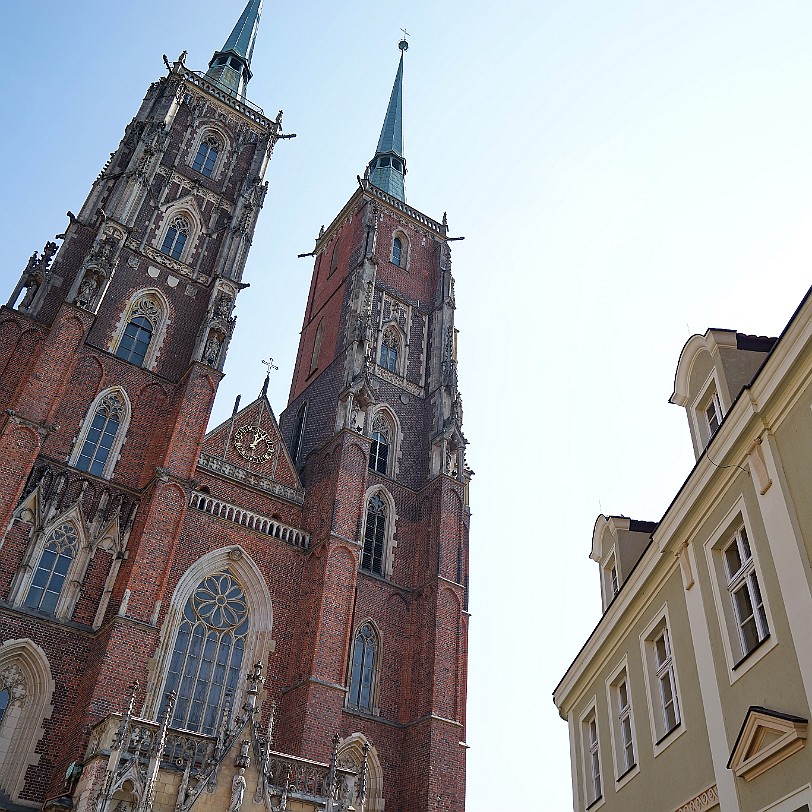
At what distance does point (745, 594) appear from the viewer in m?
10.5

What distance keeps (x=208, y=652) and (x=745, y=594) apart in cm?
1620

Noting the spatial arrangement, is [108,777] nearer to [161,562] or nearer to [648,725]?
[161,562]

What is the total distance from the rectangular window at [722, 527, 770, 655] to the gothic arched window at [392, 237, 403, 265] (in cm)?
2916

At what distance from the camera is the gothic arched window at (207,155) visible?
3412 cm

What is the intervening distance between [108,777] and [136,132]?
83.4ft

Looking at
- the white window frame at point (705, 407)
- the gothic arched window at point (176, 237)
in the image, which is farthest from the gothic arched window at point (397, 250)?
the white window frame at point (705, 407)

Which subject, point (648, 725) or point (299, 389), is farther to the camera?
point (299, 389)

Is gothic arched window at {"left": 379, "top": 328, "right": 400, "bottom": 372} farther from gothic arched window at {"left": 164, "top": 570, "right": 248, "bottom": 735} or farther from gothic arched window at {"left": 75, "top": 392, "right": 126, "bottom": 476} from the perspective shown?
gothic arched window at {"left": 164, "top": 570, "right": 248, "bottom": 735}

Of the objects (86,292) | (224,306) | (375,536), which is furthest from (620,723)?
(224,306)

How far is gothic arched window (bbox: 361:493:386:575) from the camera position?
27245 mm

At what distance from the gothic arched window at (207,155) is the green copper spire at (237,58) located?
20.2ft

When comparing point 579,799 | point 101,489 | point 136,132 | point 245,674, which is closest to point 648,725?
point 579,799

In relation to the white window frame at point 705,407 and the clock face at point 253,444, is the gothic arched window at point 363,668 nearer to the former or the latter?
the clock face at point 253,444

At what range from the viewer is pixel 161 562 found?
21.4 meters
